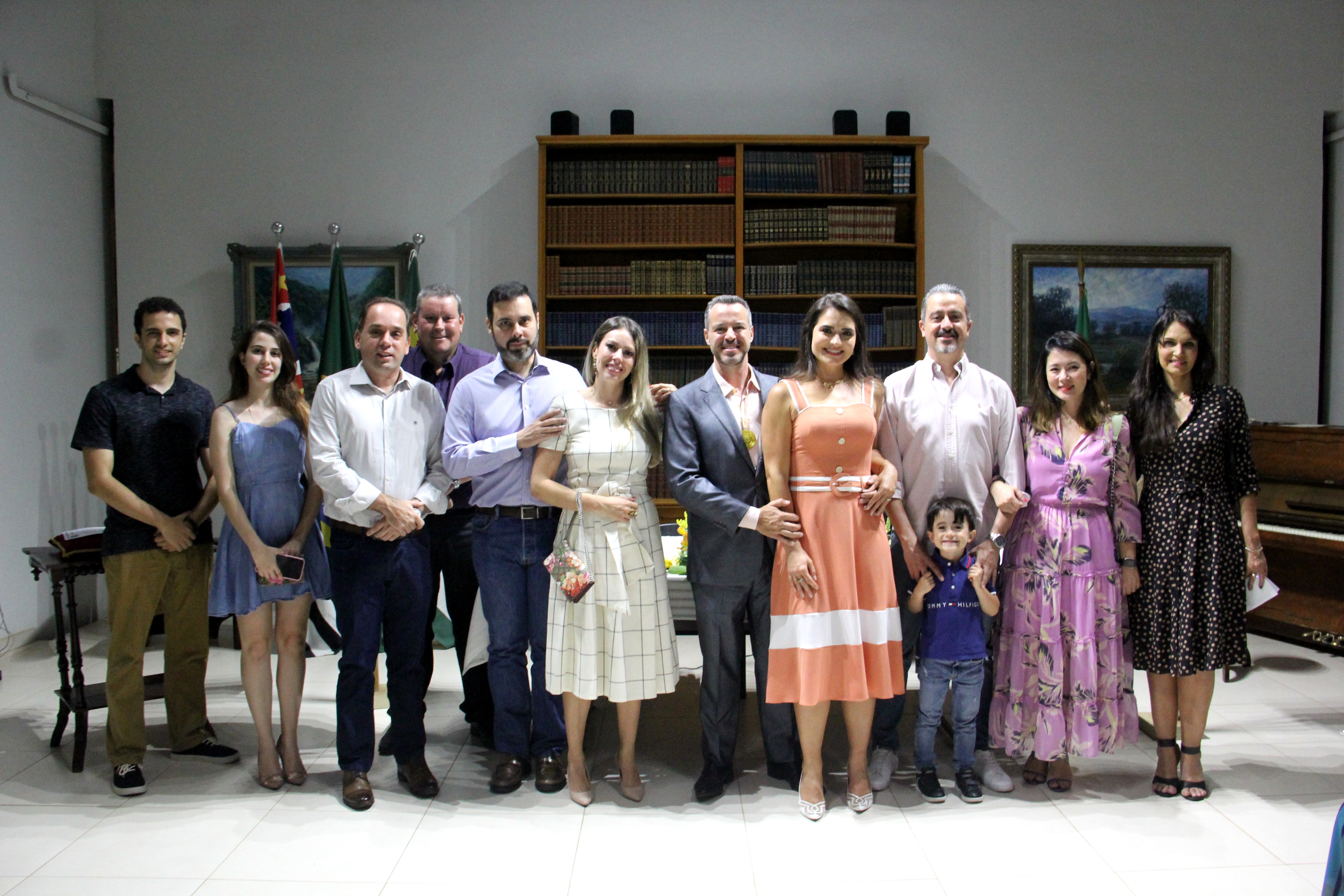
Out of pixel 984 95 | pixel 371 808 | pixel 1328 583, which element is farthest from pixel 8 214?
pixel 1328 583

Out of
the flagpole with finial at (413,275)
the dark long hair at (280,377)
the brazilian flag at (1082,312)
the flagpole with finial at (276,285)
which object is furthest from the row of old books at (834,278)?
the dark long hair at (280,377)

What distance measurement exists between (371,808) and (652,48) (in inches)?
188

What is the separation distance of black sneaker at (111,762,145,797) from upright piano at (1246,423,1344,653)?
485 centimetres

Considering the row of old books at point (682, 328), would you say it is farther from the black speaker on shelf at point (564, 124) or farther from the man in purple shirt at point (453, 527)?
the man in purple shirt at point (453, 527)

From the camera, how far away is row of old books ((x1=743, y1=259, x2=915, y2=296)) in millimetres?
5543

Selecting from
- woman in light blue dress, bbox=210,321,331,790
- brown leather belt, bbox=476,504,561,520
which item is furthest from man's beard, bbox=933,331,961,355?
woman in light blue dress, bbox=210,321,331,790

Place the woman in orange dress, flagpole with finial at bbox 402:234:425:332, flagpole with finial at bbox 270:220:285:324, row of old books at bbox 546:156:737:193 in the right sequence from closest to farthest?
the woman in orange dress, flagpole with finial at bbox 270:220:285:324, flagpole with finial at bbox 402:234:425:332, row of old books at bbox 546:156:737:193

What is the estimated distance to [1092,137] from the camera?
5.83 m

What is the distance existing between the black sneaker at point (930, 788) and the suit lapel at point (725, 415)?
1.18 meters

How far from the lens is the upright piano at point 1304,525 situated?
164 inches

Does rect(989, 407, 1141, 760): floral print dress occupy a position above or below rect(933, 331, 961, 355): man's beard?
below

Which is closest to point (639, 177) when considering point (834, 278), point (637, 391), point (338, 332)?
point (834, 278)

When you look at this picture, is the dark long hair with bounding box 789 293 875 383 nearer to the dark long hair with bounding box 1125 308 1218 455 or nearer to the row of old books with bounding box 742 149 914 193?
the dark long hair with bounding box 1125 308 1218 455

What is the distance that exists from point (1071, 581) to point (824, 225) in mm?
3195
